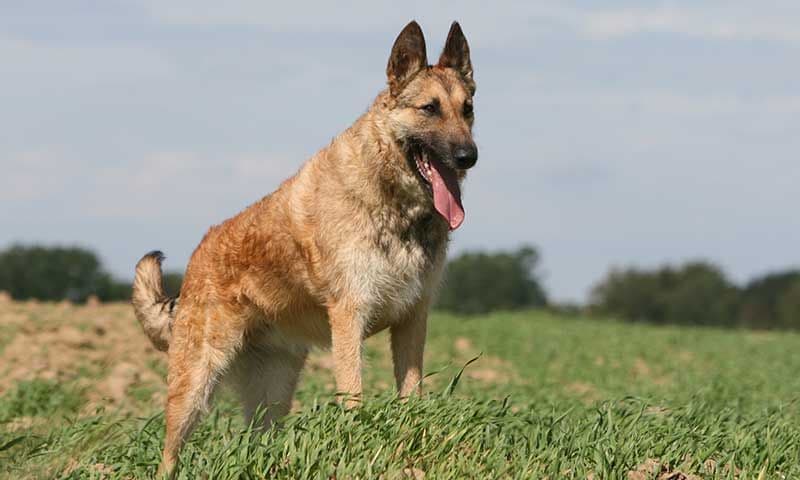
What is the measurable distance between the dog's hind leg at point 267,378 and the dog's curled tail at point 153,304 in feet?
2.59

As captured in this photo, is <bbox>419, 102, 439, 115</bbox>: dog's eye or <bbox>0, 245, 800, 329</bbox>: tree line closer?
<bbox>419, 102, 439, 115</bbox>: dog's eye

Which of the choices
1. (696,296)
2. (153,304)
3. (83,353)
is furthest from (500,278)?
(153,304)

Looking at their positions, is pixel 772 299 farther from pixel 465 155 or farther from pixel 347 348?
pixel 347 348

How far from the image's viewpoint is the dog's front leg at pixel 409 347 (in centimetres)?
712

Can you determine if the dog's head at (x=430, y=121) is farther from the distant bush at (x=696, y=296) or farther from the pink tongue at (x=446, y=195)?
the distant bush at (x=696, y=296)

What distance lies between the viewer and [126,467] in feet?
22.2

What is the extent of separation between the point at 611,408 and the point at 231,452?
2.72 metres

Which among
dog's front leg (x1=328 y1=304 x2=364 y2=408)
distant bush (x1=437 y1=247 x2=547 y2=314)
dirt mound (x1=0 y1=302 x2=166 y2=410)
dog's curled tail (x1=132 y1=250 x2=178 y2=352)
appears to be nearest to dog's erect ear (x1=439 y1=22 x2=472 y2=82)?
dog's front leg (x1=328 y1=304 x2=364 y2=408)

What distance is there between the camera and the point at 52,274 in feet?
92.0

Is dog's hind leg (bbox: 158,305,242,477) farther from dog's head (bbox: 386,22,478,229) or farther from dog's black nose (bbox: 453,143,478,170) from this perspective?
dog's black nose (bbox: 453,143,478,170)

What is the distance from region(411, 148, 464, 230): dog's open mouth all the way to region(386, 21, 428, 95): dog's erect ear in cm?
50

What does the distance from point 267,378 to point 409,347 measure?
47.2 inches

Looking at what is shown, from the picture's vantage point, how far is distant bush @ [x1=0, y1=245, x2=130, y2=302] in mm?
27297

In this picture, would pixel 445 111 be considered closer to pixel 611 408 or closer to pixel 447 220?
pixel 447 220
